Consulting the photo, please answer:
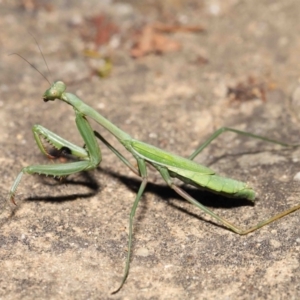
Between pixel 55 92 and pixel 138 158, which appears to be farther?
pixel 138 158

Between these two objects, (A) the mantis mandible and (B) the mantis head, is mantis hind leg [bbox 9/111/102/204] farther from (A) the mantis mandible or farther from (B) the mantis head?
(B) the mantis head

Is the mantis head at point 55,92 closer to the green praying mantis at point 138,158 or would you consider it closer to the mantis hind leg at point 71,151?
the green praying mantis at point 138,158

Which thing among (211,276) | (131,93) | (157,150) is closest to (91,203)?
(157,150)

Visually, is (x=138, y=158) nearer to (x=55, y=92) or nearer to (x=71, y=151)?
(x=71, y=151)

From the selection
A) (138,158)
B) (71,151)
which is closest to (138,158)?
(138,158)

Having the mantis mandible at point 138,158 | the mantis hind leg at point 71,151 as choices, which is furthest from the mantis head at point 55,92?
the mantis hind leg at point 71,151

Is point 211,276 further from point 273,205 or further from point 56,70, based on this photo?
point 56,70

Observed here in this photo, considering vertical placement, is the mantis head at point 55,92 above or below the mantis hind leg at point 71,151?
above

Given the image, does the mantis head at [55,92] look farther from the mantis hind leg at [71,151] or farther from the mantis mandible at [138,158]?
the mantis hind leg at [71,151]
